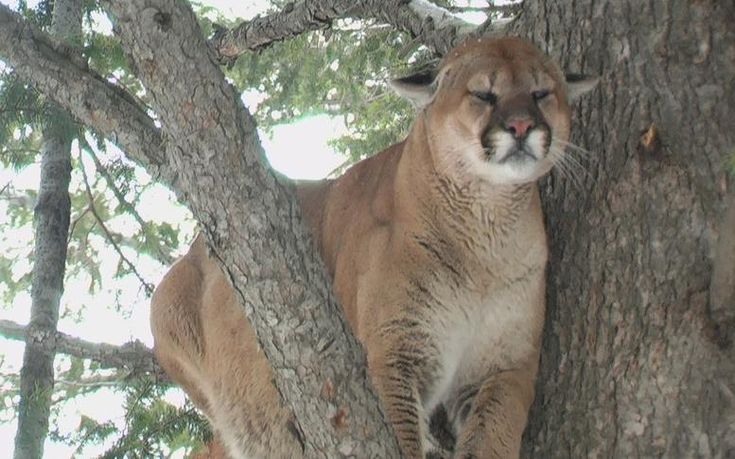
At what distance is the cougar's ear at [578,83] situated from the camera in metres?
4.71

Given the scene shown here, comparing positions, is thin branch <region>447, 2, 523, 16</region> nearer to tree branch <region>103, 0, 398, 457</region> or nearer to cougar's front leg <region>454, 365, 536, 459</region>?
cougar's front leg <region>454, 365, 536, 459</region>

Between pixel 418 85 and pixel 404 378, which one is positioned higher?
pixel 418 85

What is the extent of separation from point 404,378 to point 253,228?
1.23 metres

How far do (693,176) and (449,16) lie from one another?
6.96ft

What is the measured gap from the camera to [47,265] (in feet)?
20.5

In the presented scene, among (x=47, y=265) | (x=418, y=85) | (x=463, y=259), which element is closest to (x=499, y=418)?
(x=463, y=259)

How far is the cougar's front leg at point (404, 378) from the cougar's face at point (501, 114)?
0.72 metres

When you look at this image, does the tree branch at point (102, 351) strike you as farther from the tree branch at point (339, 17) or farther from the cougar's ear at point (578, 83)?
the cougar's ear at point (578, 83)

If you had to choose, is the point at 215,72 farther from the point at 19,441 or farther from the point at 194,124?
the point at 19,441

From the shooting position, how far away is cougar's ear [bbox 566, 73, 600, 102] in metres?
4.71

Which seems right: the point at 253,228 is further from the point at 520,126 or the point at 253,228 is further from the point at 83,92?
the point at 83,92

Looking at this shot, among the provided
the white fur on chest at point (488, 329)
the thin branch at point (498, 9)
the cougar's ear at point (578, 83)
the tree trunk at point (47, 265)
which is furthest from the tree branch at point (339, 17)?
the white fur on chest at point (488, 329)

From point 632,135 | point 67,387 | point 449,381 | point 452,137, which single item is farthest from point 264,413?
point 67,387

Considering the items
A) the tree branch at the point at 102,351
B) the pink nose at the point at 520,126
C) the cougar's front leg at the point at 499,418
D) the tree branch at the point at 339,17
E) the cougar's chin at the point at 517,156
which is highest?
the tree branch at the point at 339,17
